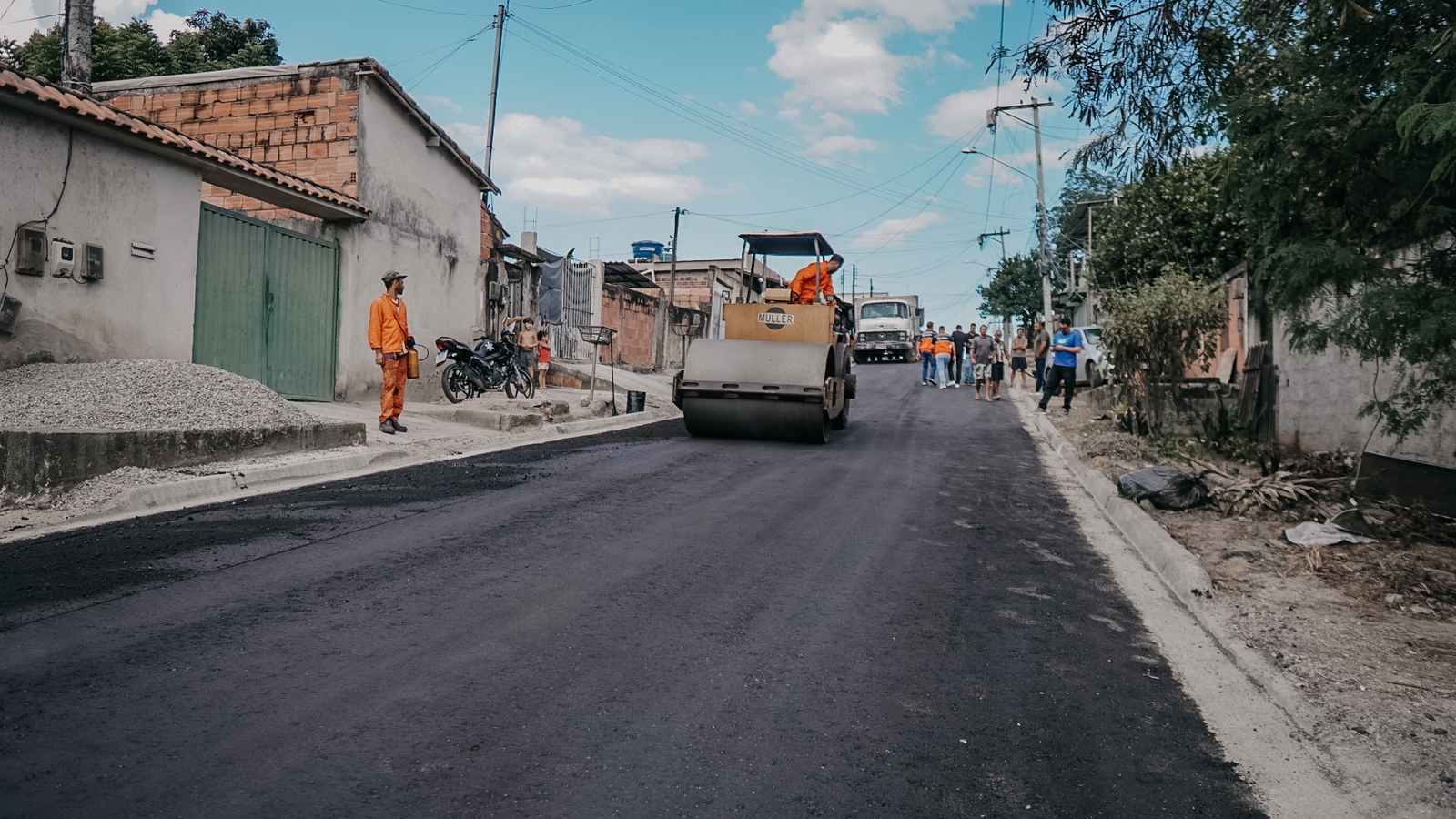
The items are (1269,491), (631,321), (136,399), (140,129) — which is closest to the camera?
(1269,491)

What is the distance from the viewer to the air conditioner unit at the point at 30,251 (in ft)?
29.0

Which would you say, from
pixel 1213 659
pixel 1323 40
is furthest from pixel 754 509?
pixel 1323 40

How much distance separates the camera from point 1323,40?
573cm

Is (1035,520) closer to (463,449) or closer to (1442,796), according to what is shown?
(1442,796)

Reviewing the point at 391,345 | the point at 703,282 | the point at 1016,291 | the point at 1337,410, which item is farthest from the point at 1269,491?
the point at 1016,291

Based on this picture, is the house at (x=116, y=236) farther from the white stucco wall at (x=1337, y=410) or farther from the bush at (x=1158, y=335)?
the white stucco wall at (x=1337, y=410)

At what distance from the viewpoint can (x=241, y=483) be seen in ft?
24.9

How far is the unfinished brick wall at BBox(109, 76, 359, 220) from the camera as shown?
1476 cm

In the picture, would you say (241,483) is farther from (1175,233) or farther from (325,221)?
(1175,233)

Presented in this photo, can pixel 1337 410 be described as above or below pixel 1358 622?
above

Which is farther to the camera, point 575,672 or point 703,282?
point 703,282

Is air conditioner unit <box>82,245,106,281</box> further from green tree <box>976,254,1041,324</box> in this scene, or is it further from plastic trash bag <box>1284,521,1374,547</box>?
green tree <box>976,254,1041,324</box>

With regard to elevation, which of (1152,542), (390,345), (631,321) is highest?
(631,321)

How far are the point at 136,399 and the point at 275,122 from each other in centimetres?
889
